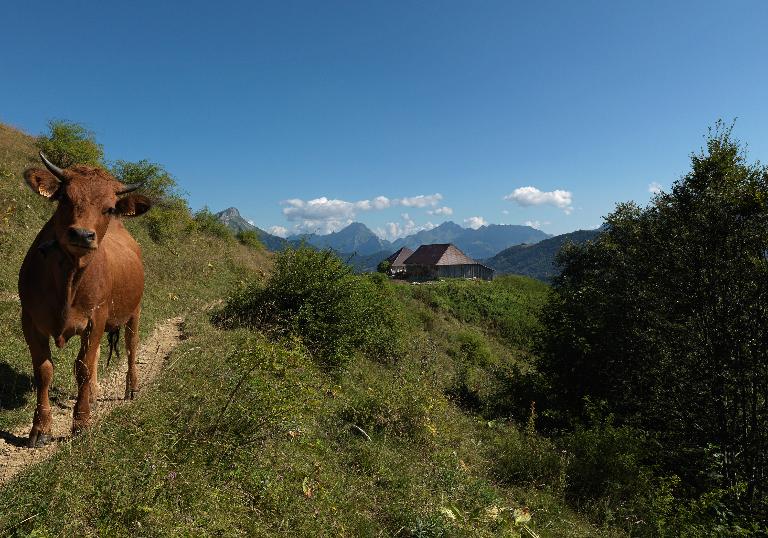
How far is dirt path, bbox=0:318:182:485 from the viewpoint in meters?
4.45

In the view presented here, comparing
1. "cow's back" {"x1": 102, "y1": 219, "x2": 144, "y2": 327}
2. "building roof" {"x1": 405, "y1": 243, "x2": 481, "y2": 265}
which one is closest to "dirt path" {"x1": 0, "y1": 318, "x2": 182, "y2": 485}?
"cow's back" {"x1": 102, "y1": 219, "x2": 144, "y2": 327}

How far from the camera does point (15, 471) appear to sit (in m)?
4.23

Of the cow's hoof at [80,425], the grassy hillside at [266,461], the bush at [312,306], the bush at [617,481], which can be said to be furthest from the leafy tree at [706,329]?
the cow's hoof at [80,425]

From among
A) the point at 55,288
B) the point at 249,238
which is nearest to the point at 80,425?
the point at 55,288

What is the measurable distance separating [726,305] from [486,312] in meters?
30.8

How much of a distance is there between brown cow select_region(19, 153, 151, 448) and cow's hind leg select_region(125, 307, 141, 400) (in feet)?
4.50

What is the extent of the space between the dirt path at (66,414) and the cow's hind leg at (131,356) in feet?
0.41

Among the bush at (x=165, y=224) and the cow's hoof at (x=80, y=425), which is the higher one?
the bush at (x=165, y=224)

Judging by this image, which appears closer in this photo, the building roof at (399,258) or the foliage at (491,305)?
the foliage at (491,305)

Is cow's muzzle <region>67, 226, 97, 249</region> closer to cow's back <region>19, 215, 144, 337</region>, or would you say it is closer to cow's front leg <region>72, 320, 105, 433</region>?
cow's back <region>19, 215, 144, 337</region>

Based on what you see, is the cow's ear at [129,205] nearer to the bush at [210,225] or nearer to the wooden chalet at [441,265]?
the bush at [210,225]

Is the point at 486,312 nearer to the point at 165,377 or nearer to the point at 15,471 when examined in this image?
the point at 165,377

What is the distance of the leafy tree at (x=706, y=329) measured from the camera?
10.2m

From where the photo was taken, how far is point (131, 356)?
6828mm
